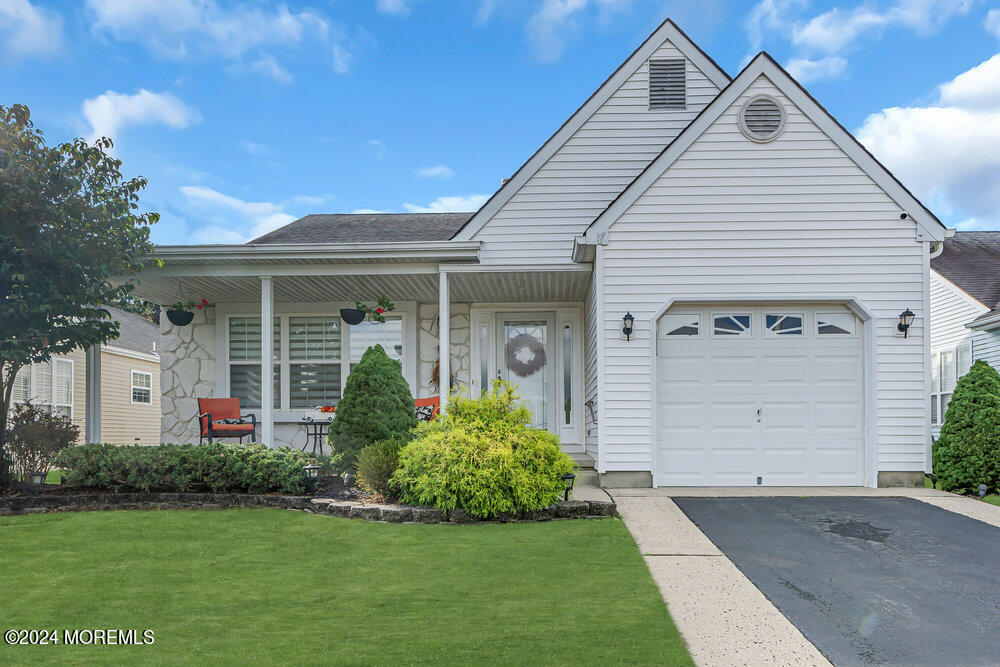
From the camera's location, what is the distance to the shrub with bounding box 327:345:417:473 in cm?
801

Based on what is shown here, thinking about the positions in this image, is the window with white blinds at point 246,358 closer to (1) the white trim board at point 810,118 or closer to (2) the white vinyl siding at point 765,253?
(1) the white trim board at point 810,118

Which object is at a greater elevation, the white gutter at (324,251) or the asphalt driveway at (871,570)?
the white gutter at (324,251)

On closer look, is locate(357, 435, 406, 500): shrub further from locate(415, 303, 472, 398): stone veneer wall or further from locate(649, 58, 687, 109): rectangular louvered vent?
locate(649, 58, 687, 109): rectangular louvered vent

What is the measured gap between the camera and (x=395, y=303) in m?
12.1

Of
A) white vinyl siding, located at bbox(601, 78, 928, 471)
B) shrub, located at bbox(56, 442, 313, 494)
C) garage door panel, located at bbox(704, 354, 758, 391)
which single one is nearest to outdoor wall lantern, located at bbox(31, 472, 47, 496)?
shrub, located at bbox(56, 442, 313, 494)

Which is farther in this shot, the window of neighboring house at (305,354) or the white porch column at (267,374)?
the window of neighboring house at (305,354)

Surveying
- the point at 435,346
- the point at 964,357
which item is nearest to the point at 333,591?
the point at 435,346

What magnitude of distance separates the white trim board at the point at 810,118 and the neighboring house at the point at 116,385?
12244 millimetres

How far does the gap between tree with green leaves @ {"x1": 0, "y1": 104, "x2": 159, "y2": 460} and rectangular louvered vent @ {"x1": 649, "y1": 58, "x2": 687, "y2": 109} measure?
7435 millimetres

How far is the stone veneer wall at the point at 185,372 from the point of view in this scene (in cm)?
1208

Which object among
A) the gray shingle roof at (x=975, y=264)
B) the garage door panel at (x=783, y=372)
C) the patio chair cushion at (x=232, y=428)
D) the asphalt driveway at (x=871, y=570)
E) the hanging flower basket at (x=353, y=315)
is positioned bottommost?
the asphalt driveway at (x=871, y=570)

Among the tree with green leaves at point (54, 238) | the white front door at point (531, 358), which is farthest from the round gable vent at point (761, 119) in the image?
the tree with green leaves at point (54, 238)

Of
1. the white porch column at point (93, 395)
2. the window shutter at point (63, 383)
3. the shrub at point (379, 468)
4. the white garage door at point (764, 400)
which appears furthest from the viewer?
the window shutter at point (63, 383)

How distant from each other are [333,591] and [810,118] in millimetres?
7938
